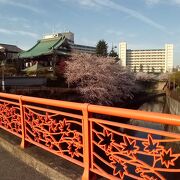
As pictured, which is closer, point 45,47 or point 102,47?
point 45,47

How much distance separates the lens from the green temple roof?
132ft

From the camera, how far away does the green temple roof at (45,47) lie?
4009 cm

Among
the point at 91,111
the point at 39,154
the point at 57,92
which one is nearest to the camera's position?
the point at 91,111

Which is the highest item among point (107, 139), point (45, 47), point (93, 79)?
point (45, 47)

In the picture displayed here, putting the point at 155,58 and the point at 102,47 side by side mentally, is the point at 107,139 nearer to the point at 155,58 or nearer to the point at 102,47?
the point at 102,47

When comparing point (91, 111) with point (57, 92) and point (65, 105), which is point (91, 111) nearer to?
point (65, 105)

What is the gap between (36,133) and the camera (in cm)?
489

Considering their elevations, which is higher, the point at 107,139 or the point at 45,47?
the point at 45,47

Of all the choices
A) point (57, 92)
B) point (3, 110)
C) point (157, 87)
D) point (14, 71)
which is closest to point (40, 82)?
point (57, 92)

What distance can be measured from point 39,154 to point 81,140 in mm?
1102

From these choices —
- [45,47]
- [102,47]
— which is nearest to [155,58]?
[102,47]

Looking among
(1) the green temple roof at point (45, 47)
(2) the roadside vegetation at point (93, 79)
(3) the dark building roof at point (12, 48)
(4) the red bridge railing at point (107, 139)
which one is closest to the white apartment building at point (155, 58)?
(3) the dark building roof at point (12, 48)

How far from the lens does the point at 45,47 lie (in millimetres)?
42469

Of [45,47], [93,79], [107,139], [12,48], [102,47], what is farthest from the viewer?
[102,47]
